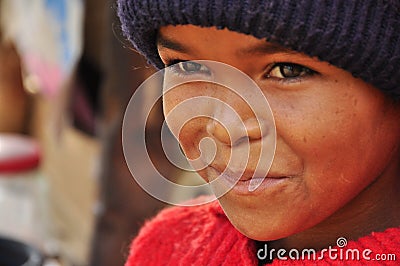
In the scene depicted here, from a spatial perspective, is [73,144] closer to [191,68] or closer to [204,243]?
Answer: [204,243]

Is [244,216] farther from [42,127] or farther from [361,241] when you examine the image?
[42,127]

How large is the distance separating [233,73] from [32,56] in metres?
2.17

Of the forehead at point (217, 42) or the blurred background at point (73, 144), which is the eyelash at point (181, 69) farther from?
the blurred background at point (73, 144)

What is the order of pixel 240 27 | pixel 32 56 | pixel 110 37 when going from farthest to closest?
pixel 32 56 → pixel 110 37 → pixel 240 27

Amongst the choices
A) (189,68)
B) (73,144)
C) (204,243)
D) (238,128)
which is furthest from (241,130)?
(73,144)

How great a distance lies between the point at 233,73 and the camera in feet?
2.46

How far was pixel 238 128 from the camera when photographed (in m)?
0.74

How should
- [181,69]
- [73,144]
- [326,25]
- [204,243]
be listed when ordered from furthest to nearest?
1. [73,144]
2. [204,243]
3. [181,69]
4. [326,25]

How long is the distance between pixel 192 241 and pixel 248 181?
25 centimetres

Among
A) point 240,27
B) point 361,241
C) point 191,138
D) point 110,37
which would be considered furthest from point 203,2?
point 110,37

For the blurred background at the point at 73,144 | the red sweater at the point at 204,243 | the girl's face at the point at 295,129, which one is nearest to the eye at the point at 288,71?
the girl's face at the point at 295,129

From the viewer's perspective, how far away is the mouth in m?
0.76

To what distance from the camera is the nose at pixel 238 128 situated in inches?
29.1

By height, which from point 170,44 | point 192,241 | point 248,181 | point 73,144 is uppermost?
point 170,44
